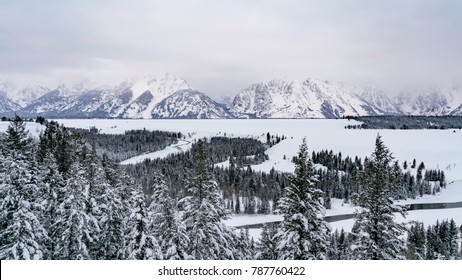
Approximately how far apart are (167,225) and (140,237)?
2290mm

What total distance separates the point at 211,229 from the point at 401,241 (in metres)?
11.3

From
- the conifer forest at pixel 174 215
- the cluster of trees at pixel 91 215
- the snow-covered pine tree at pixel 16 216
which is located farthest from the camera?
the cluster of trees at pixel 91 215

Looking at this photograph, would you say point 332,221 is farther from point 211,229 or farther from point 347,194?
point 211,229

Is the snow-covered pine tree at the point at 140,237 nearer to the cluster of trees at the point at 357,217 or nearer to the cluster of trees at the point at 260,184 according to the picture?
the cluster of trees at the point at 357,217

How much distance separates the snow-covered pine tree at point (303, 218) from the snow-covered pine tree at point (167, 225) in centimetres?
651

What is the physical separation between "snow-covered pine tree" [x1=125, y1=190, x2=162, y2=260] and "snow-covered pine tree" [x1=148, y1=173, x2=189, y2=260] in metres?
0.53

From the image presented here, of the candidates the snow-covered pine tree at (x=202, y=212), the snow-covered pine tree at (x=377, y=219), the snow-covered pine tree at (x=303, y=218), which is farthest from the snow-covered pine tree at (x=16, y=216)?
the snow-covered pine tree at (x=377, y=219)

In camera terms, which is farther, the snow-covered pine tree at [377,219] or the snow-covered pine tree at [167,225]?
the snow-covered pine tree at [167,225]

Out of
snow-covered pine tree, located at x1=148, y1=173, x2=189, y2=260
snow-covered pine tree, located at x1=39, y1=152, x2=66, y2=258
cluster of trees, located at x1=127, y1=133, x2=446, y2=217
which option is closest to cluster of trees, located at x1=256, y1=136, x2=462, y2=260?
snow-covered pine tree, located at x1=148, y1=173, x2=189, y2=260

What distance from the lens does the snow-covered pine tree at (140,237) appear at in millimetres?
24016

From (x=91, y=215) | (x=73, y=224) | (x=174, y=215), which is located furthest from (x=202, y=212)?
(x=91, y=215)

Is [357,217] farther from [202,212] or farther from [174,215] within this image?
[174,215]
